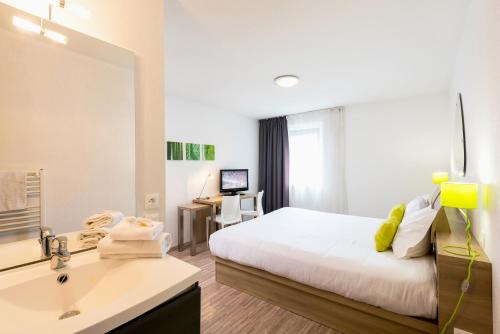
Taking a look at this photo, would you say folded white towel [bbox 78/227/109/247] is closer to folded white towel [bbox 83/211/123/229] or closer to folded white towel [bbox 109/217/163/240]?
folded white towel [bbox 83/211/123/229]

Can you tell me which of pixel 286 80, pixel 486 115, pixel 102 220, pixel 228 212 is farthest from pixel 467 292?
pixel 228 212

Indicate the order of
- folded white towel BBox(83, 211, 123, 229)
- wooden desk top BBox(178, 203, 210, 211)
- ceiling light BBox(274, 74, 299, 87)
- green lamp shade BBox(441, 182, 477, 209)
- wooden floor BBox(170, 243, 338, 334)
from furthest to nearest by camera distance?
wooden desk top BBox(178, 203, 210, 211)
ceiling light BBox(274, 74, 299, 87)
wooden floor BBox(170, 243, 338, 334)
green lamp shade BBox(441, 182, 477, 209)
folded white towel BBox(83, 211, 123, 229)

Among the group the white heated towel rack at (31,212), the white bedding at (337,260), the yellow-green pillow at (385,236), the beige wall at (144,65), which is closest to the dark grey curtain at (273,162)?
the white bedding at (337,260)

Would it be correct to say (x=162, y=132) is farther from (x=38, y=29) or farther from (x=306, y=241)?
(x=306, y=241)

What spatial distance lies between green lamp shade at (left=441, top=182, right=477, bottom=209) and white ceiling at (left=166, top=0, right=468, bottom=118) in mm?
1269

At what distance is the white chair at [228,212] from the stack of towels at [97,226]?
2.39m

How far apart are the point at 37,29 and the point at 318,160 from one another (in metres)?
4.38

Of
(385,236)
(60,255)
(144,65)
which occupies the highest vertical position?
(144,65)

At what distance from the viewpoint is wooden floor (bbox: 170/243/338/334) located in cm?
187

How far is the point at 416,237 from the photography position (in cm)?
175

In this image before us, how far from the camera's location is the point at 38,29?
42.9 inches

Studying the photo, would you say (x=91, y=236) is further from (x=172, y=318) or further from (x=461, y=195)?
(x=461, y=195)

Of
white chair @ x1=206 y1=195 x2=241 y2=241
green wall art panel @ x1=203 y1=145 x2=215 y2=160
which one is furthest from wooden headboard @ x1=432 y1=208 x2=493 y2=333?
green wall art panel @ x1=203 y1=145 x2=215 y2=160

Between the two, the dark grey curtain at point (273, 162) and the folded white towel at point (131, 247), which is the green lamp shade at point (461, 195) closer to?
the folded white towel at point (131, 247)
